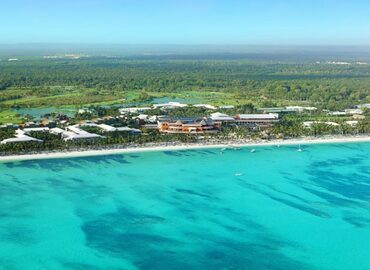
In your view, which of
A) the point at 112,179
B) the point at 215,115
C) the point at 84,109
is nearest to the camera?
the point at 112,179

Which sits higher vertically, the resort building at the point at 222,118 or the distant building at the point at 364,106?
the resort building at the point at 222,118

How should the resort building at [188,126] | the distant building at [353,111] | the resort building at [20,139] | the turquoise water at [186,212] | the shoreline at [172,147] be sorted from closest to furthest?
the turquoise water at [186,212], the shoreline at [172,147], the resort building at [20,139], the resort building at [188,126], the distant building at [353,111]

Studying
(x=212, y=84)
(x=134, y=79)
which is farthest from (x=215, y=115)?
Answer: (x=134, y=79)

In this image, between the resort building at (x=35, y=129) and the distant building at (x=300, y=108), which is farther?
the distant building at (x=300, y=108)

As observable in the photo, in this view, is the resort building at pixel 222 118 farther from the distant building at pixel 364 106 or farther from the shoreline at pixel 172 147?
the distant building at pixel 364 106

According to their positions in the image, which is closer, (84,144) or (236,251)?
(236,251)

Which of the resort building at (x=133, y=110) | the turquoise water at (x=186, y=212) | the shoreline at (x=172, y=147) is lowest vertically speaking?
the turquoise water at (x=186, y=212)

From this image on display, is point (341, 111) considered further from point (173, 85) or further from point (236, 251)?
point (236, 251)

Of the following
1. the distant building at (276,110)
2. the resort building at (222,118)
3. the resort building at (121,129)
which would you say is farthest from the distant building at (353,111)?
the resort building at (121,129)
